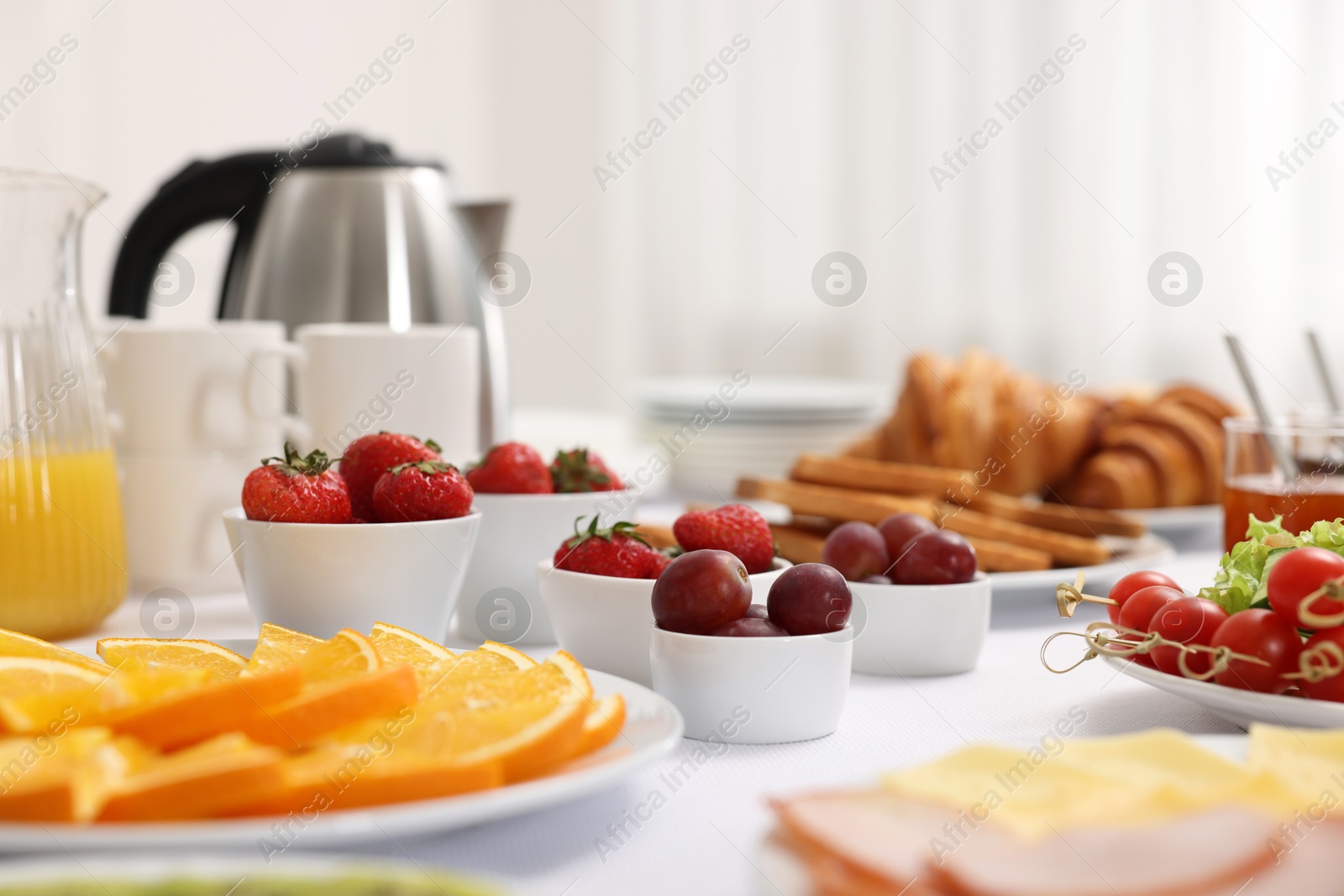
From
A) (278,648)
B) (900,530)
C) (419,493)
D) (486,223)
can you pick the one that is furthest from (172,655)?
(486,223)

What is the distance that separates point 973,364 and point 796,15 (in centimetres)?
141

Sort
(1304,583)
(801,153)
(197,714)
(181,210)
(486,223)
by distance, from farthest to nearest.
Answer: (801,153), (486,223), (181,210), (1304,583), (197,714)

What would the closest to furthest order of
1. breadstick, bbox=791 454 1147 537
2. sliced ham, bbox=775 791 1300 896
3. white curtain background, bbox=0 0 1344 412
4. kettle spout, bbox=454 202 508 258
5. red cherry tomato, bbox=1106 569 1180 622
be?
1. sliced ham, bbox=775 791 1300 896
2. red cherry tomato, bbox=1106 569 1180 622
3. breadstick, bbox=791 454 1147 537
4. kettle spout, bbox=454 202 508 258
5. white curtain background, bbox=0 0 1344 412

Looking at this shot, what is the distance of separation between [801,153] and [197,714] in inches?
98.0

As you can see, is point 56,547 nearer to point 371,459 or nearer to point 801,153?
point 371,459

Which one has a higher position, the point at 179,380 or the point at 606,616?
the point at 179,380

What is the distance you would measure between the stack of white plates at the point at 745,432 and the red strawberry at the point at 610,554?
874 millimetres

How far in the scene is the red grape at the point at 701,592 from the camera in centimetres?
68

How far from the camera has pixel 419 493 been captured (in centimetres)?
80

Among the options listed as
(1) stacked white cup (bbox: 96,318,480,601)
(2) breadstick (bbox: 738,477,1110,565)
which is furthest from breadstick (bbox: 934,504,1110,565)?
(1) stacked white cup (bbox: 96,318,480,601)

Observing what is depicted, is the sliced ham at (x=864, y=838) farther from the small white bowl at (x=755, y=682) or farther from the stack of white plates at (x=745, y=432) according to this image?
the stack of white plates at (x=745, y=432)

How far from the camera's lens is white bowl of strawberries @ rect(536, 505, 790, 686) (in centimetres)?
76

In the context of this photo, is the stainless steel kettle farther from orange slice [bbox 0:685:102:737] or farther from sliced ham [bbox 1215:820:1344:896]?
sliced ham [bbox 1215:820:1344:896]

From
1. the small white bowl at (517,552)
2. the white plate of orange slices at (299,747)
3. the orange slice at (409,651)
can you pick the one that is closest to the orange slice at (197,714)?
the white plate of orange slices at (299,747)
